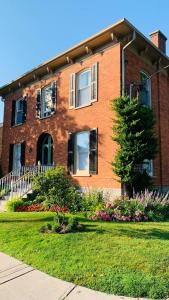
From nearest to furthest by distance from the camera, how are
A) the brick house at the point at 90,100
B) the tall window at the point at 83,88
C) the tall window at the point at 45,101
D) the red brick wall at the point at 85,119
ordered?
the red brick wall at the point at 85,119
the brick house at the point at 90,100
the tall window at the point at 83,88
the tall window at the point at 45,101

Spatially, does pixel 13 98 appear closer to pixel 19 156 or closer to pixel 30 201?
pixel 19 156

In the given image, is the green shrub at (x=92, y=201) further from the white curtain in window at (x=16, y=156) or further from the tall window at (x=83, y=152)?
the white curtain in window at (x=16, y=156)

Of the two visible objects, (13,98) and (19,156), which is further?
(13,98)

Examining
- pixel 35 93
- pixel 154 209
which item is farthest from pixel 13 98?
pixel 154 209

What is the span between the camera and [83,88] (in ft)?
51.9

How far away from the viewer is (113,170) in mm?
12500

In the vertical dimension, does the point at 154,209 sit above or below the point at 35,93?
below

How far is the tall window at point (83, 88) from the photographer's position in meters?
15.5

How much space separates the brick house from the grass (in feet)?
19.3

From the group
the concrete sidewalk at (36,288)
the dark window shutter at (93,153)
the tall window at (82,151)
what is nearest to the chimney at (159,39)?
the dark window shutter at (93,153)

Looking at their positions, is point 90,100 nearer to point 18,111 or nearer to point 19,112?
point 19,112

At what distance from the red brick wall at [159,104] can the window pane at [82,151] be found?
11.6 ft

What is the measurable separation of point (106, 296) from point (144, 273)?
3.03ft

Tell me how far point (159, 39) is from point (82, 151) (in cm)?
817
